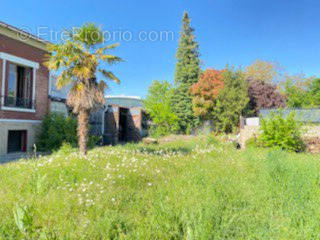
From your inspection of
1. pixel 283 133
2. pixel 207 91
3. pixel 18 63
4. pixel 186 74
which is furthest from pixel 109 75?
pixel 186 74

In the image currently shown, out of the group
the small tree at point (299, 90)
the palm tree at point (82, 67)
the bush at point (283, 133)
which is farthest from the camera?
the small tree at point (299, 90)

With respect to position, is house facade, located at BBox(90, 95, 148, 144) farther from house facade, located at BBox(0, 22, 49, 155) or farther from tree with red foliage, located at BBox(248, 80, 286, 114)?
tree with red foliage, located at BBox(248, 80, 286, 114)

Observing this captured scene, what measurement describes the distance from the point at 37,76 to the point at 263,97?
17.3 metres

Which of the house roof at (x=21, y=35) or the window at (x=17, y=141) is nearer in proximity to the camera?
the house roof at (x=21, y=35)

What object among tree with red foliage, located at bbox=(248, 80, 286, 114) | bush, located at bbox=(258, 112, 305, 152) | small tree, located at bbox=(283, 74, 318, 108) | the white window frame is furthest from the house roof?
small tree, located at bbox=(283, 74, 318, 108)

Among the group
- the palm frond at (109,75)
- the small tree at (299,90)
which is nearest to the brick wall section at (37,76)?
the palm frond at (109,75)

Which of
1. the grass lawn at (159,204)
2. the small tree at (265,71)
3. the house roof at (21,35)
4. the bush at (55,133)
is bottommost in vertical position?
the grass lawn at (159,204)

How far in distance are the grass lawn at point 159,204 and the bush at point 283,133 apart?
3.71 metres

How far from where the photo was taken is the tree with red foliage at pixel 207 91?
18078 mm

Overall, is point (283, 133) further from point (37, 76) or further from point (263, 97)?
point (37, 76)

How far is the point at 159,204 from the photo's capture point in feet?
9.52

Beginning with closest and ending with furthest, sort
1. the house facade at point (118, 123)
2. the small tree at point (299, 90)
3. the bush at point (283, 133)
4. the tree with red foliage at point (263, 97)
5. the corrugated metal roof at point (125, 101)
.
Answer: the bush at point (283, 133) < the house facade at point (118, 123) < the tree with red foliage at point (263, 97) < the small tree at point (299, 90) < the corrugated metal roof at point (125, 101)

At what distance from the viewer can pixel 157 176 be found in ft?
14.8

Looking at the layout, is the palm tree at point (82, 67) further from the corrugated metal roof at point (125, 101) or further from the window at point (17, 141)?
the corrugated metal roof at point (125, 101)
